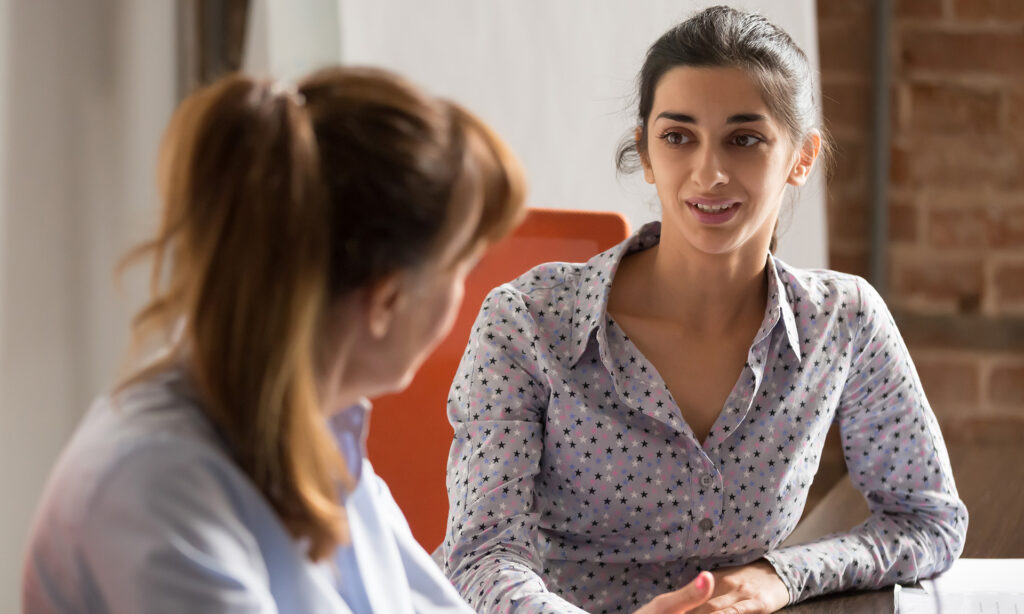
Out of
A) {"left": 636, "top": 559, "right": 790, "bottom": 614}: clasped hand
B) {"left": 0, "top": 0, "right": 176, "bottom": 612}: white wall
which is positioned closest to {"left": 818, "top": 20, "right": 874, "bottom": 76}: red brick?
{"left": 0, "top": 0, "right": 176, "bottom": 612}: white wall

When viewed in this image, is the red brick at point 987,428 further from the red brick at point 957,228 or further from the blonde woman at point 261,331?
the blonde woman at point 261,331

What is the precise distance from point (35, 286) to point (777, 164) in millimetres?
1418

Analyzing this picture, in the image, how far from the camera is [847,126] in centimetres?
241

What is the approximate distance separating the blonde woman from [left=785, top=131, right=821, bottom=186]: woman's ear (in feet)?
2.29

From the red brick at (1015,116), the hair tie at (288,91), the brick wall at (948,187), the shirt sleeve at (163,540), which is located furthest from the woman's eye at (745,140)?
the red brick at (1015,116)

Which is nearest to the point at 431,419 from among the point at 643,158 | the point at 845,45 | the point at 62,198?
the point at 643,158

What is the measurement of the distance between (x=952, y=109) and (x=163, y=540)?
215 centimetres

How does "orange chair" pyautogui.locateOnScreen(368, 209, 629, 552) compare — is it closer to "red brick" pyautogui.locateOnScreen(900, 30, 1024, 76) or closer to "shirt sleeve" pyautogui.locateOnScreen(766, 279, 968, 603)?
"shirt sleeve" pyautogui.locateOnScreen(766, 279, 968, 603)

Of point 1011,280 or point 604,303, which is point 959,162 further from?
point 604,303

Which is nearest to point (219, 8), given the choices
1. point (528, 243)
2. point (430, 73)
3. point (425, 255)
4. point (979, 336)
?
point (430, 73)

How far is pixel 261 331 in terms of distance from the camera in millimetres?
608

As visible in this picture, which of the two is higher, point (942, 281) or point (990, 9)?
point (990, 9)

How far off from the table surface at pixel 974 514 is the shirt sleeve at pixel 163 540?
676 millimetres

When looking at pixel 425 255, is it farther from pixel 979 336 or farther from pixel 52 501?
pixel 979 336
